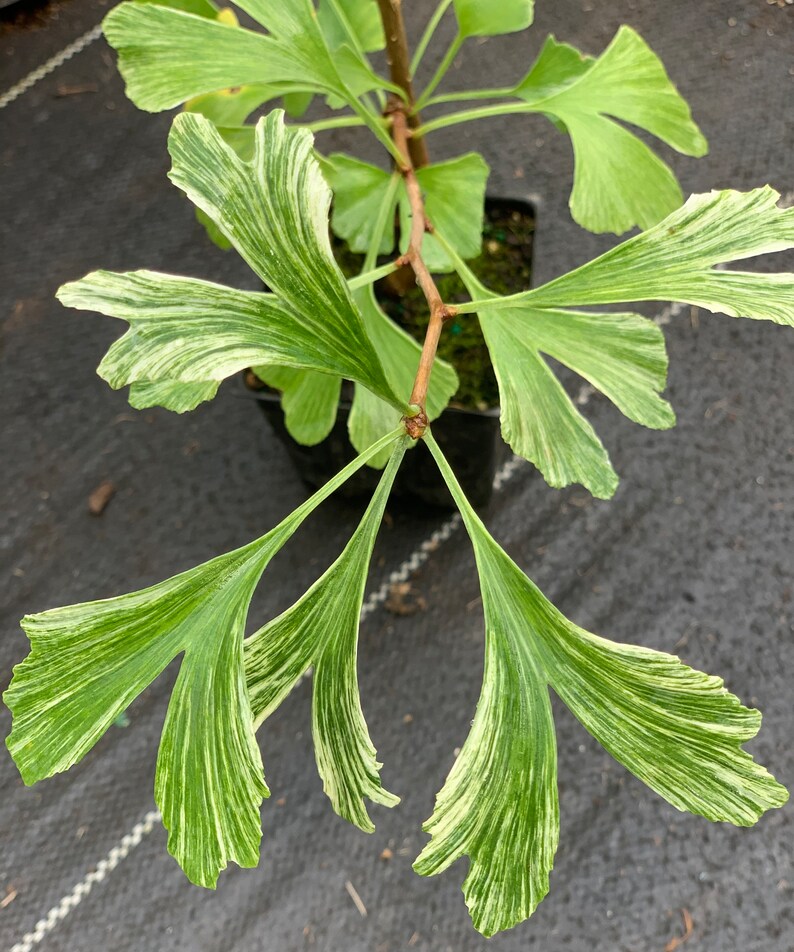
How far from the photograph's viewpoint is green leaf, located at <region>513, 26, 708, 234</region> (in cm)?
63

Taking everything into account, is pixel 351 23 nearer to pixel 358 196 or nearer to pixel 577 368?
pixel 358 196

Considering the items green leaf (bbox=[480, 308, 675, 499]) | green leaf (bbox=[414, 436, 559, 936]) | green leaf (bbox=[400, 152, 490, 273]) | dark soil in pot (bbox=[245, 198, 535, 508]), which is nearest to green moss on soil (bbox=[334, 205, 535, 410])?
dark soil in pot (bbox=[245, 198, 535, 508])

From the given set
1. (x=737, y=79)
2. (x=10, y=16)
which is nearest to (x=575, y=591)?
(x=737, y=79)

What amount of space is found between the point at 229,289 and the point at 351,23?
470mm

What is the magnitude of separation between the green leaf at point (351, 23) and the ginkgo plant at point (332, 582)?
0.40ft

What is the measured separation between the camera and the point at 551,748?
46 centimetres

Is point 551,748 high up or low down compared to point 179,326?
down

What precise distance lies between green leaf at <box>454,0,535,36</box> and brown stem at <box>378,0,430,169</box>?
0.19ft

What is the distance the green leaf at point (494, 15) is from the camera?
24.2 inches

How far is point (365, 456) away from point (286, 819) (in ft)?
2.26

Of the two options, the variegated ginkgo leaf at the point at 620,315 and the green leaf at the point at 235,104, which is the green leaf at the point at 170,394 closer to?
the variegated ginkgo leaf at the point at 620,315

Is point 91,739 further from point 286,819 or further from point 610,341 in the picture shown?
point 286,819

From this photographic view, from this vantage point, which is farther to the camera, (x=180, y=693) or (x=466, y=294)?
(x=466, y=294)

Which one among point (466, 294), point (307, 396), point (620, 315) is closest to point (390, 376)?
point (307, 396)
